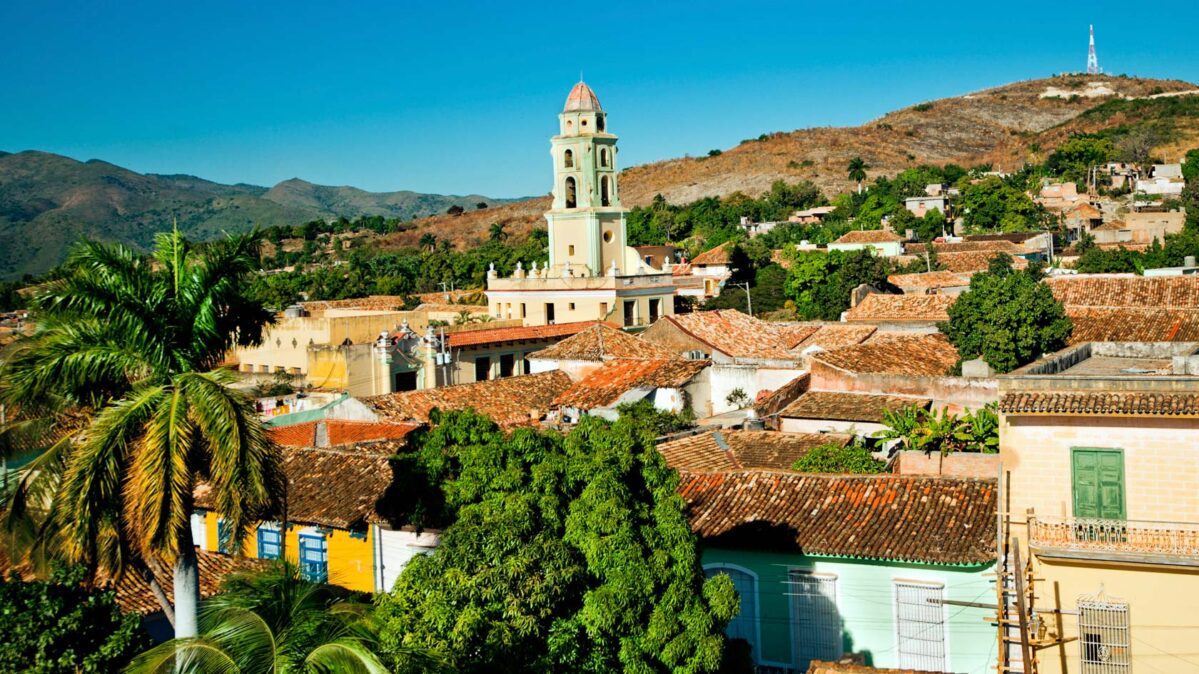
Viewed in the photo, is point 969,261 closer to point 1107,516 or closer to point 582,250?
point 582,250

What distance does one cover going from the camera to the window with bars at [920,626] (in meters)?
13.0

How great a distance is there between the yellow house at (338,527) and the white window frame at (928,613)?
17.0 ft

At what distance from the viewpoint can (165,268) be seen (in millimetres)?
9164

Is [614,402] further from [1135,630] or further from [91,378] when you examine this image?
[91,378]

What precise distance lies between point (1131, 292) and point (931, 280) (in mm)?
14402

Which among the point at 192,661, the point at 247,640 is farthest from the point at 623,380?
the point at 192,661

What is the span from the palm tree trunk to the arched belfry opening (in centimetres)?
3307

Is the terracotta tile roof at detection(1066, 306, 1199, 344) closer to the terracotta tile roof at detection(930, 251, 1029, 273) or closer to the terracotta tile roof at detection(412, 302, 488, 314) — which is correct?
the terracotta tile roof at detection(412, 302, 488, 314)

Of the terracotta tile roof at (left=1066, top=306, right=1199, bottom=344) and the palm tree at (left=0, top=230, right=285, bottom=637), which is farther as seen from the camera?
the terracotta tile roof at (left=1066, top=306, right=1199, bottom=344)

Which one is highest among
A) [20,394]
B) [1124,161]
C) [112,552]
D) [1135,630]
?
[1124,161]

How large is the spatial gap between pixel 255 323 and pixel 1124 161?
90638 millimetres

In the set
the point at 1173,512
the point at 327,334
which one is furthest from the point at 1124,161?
the point at 1173,512

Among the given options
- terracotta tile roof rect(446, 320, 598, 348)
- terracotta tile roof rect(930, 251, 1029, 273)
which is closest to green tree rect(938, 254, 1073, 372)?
terracotta tile roof rect(446, 320, 598, 348)

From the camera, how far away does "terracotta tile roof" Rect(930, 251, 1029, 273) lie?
164 feet
